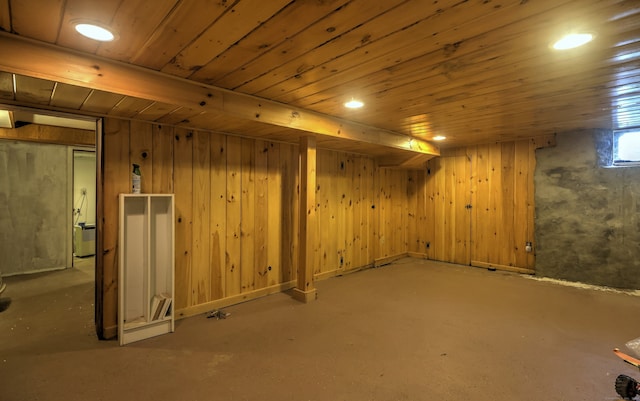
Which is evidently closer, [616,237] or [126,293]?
[126,293]

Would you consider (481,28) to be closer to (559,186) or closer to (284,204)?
(284,204)

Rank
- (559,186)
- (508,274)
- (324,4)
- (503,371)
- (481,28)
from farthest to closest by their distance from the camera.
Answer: (508,274) → (559,186) → (503,371) → (481,28) → (324,4)

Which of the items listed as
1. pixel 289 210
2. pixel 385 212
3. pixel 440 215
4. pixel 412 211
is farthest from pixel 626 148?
pixel 289 210

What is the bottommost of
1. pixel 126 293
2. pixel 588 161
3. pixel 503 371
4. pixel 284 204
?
pixel 503 371

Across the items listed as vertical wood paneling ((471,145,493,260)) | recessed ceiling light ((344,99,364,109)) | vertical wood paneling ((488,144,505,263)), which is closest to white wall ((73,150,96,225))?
recessed ceiling light ((344,99,364,109))

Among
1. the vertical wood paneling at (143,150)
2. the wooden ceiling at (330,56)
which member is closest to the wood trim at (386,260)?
the wooden ceiling at (330,56)

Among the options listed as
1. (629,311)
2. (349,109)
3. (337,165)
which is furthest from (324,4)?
(629,311)

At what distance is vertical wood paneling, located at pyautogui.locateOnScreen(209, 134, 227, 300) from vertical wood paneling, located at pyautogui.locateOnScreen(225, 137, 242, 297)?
5cm

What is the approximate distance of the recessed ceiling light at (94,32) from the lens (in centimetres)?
146

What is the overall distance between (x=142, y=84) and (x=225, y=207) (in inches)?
59.0

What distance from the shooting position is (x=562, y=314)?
9.88ft

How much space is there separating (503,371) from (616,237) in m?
3.09

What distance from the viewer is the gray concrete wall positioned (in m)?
4.41

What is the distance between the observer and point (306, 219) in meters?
3.42
